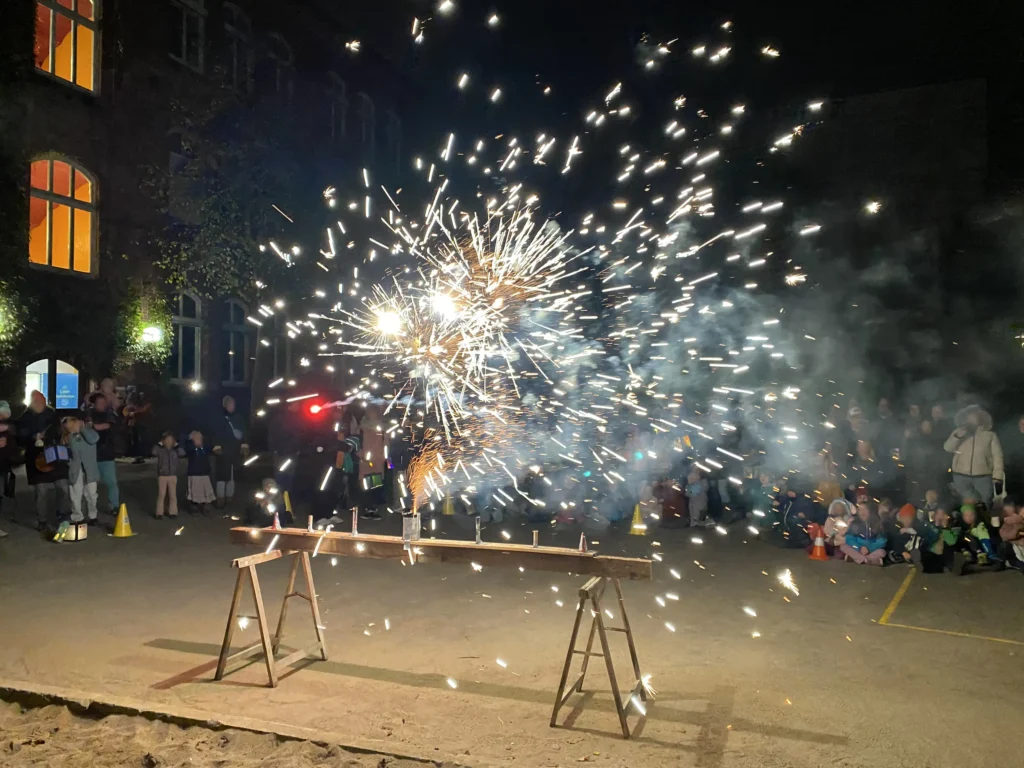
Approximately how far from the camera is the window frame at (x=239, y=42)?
61.3ft

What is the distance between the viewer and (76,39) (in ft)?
50.2

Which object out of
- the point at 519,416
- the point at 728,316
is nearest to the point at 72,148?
the point at 519,416

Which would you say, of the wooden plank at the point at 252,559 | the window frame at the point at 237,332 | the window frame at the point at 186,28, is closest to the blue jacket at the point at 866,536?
→ the wooden plank at the point at 252,559

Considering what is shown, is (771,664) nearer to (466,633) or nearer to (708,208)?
(466,633)

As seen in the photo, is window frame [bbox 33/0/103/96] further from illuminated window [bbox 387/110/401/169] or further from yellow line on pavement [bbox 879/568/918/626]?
yellow line on pavement [bbox 879/568/918/626]

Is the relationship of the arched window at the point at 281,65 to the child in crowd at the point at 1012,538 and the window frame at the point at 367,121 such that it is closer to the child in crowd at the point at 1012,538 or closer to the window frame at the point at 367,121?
the window frame at the point at 367,121

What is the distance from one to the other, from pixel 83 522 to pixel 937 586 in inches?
422

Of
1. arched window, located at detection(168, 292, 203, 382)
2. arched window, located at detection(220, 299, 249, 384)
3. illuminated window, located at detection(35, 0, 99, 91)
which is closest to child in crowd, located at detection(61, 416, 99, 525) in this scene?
arched window, located at detection(168, 292, 203, 382)

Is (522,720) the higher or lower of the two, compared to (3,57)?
lower

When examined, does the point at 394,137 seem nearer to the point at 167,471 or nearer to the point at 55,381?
the point at 55,381

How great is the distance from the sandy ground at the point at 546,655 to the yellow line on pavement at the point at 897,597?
0.05m

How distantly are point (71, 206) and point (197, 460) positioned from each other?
6.89 m

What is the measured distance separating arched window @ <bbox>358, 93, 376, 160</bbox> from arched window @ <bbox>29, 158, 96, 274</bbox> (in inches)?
356

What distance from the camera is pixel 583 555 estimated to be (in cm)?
498
